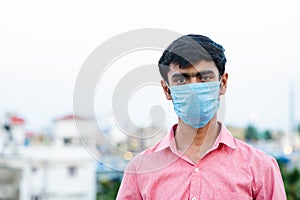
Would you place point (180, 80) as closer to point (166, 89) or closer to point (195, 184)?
point (166, 89)

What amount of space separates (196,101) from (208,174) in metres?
0.19

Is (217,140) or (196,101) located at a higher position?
(196,101)

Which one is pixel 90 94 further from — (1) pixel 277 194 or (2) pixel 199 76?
(1) pixel 277 194

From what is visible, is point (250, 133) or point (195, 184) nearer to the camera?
point (195, 184)

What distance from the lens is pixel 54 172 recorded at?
1088cm

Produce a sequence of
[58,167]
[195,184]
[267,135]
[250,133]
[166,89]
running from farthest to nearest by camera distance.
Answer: [267,135] → [250,133] → [58,167] → [166,89] → [195,184]

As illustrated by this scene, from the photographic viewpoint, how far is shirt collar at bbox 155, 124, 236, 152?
1252 millimetres

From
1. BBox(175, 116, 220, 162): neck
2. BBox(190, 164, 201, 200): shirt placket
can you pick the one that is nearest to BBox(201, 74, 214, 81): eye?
BBox(175, 116, 220, 162): neck

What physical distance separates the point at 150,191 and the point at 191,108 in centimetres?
24

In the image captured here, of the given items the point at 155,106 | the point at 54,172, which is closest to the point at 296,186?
the point at 54,172

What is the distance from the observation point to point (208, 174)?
3.98 ft

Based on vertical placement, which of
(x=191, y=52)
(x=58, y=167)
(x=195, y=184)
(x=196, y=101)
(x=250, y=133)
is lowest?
(x=250, y=133)

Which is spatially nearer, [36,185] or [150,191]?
[150,191]

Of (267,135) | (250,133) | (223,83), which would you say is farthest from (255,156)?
(267,135)
